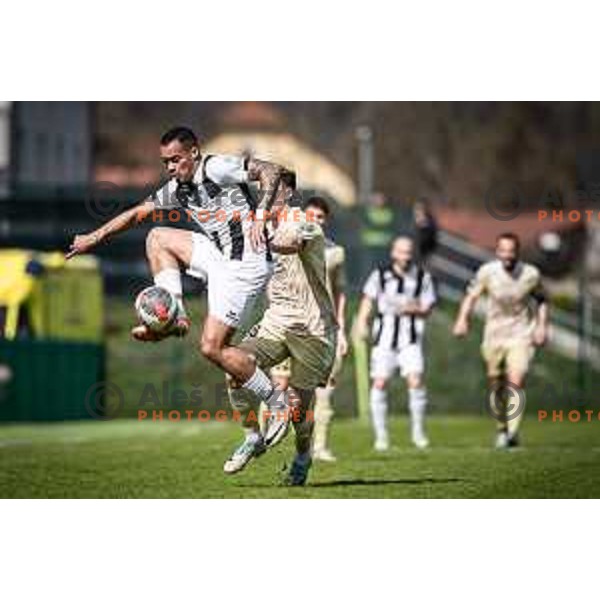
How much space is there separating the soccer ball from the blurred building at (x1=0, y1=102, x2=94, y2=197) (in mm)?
3709

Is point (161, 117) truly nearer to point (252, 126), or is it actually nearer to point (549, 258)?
point (252, 126)

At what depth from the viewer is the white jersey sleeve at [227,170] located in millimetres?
9094

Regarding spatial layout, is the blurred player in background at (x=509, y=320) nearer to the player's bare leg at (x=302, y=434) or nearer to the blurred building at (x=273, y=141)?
the player's bare leg at (x=302, y=434)

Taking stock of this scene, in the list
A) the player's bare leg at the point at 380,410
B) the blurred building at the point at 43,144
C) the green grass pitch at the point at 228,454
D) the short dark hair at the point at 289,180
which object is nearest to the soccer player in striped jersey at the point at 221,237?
the short dark hair at the point at 289,180

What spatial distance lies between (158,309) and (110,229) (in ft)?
1.63

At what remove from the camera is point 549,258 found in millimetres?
15961

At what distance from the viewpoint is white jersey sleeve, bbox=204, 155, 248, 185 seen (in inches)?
358

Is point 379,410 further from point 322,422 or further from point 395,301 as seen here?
point 322,422

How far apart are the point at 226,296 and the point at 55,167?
6.33 m

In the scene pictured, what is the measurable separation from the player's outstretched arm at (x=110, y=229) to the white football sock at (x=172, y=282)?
32cm

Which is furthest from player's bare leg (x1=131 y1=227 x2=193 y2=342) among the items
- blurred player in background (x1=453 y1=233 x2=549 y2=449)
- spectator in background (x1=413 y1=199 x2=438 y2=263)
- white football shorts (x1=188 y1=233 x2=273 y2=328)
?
spectator in background (x1=413 y1=199 x2=438 y2=263)

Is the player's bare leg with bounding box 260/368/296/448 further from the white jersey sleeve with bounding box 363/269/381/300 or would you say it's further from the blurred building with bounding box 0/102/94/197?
the blurred building with bounding box 0/102/94/197

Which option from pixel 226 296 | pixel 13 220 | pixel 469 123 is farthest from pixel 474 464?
pixel 469 123
